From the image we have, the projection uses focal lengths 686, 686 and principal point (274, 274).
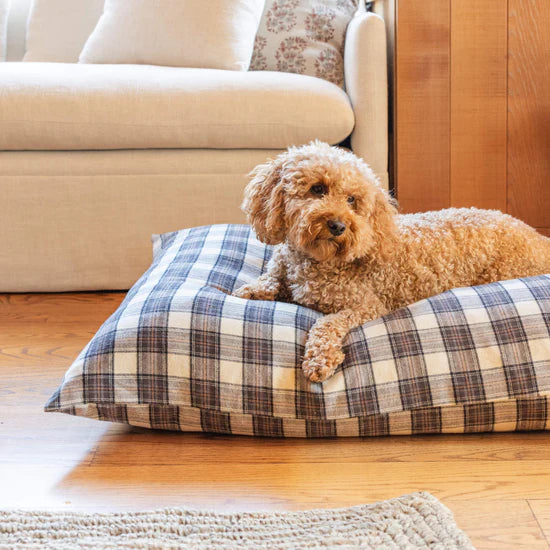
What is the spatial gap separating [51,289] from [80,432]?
94cm

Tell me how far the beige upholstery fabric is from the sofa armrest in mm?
301

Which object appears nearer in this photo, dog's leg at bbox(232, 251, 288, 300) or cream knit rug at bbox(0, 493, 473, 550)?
cream knit rug at bbox(0, 493, 473, 550)

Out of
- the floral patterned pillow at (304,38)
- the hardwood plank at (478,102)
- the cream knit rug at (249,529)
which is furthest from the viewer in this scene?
the floral patterned pillow at (304,38)

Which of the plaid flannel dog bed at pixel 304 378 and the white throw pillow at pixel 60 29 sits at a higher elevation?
the white throw pillow at pixel 60 29

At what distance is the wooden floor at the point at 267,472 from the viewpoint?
1059mm

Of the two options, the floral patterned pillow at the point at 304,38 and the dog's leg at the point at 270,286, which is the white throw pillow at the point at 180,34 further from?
the dog's leg at the point at 270,286

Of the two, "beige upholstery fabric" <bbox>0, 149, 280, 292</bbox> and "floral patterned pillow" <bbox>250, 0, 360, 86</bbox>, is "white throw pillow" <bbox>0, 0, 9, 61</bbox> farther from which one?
"floral patterned pillow" <bbox>250, 0, 360, 86</bbox>

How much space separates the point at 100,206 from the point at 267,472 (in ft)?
3.89

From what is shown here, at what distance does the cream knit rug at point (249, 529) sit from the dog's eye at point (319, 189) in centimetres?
59

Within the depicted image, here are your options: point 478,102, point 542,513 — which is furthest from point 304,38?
point 542,513

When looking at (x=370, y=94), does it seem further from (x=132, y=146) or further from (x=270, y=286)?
(x=270, y=286)

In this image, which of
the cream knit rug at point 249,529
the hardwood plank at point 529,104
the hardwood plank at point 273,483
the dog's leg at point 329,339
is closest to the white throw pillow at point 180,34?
the hardwood plank at point 529,104

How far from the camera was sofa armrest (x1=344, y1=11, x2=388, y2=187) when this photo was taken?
215cm

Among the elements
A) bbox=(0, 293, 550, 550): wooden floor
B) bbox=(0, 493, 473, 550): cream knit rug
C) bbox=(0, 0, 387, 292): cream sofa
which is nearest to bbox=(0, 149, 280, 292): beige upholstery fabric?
bbox=(0, 0, 387, 292): cream sofa
